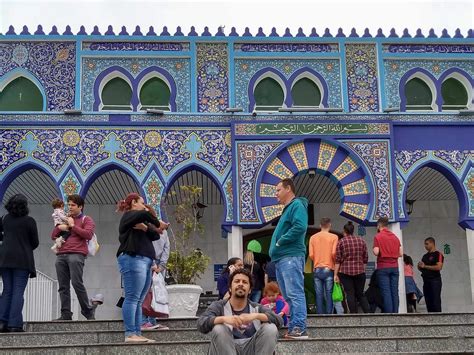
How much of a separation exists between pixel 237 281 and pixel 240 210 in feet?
25.5

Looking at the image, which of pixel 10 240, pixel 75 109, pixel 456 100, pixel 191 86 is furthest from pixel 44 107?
pixel 456 100

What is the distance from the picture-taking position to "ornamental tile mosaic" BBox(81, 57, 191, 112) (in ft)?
47.7

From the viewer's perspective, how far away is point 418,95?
15109 millimetres

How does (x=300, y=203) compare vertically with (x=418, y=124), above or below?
below

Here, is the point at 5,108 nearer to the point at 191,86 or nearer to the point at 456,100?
the point at 191,86

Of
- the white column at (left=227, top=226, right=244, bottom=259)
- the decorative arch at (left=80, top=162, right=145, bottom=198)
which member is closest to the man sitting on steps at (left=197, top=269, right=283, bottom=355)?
the white column at (left=227, top=226, right=244, bottom=259)

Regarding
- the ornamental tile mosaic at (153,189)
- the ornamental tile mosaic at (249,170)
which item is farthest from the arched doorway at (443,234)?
the ornamental tile mosaic at (153,189)

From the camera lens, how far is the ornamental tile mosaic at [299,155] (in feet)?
47.0

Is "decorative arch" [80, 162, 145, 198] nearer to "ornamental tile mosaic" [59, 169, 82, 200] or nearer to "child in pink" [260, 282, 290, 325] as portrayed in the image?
"ornamental tile mosaic" [59, 169, 82, 200]

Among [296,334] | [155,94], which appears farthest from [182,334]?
[155,94]

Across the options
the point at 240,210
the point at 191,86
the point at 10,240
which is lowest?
the point at 10,240

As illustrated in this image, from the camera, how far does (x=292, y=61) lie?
15.0m

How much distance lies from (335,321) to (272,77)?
20.3 feet

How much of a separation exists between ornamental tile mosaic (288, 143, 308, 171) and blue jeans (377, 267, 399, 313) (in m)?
3.61
